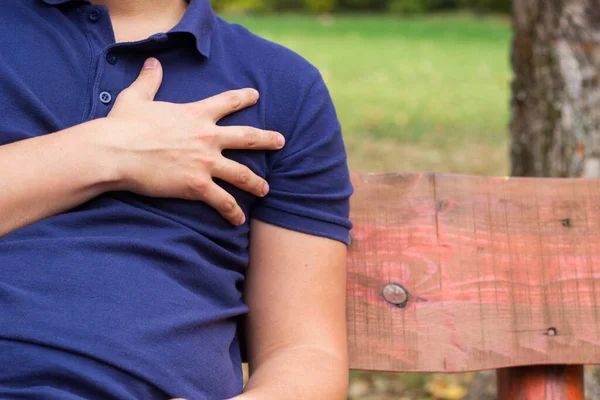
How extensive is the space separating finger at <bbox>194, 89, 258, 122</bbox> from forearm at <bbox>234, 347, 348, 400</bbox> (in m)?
0.49

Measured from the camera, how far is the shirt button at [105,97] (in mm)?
1713

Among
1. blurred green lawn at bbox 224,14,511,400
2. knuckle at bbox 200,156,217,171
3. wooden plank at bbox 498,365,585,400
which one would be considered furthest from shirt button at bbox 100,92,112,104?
blurred green lawn at bbox 224,14,511,400

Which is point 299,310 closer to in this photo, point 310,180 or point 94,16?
point 310,180

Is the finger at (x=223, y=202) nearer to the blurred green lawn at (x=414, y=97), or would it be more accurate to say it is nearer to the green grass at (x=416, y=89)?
the blurred green lawn at (x=414, y=97)

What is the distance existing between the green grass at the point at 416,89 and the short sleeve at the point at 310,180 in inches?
156

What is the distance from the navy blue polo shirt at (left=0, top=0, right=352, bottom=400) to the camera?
149cm

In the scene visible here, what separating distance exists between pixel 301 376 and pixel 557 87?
187 cm

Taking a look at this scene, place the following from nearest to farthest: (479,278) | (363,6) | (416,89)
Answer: (479,278), (416,89), (363,6)

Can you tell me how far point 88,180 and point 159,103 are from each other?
211mm

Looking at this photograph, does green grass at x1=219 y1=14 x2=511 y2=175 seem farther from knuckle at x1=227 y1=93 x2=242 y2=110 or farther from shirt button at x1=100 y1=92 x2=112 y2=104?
shirt button at x1=100 y1=92 x2=112 y2=104

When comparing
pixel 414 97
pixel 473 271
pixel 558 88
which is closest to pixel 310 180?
pixel 473 271

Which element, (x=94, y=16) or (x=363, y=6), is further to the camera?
(x=363, y=6)

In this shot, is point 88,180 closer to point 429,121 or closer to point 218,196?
point 218,196

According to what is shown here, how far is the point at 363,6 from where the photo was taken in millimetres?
28531
